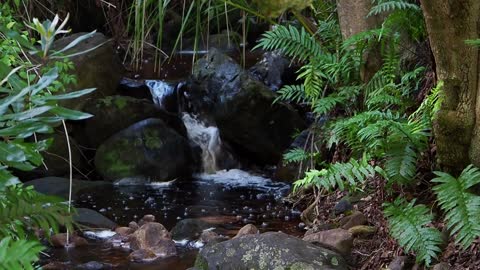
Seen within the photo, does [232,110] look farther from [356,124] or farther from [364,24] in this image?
[356,124]

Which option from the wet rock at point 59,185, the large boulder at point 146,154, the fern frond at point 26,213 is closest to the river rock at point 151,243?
the wet rock at point 59,185

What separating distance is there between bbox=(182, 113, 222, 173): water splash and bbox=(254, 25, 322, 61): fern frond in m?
2.68

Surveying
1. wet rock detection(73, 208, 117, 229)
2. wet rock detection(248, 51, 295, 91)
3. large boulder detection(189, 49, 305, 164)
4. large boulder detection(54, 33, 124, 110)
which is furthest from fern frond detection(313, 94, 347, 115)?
large boulder detection(54, 33, 124, 110)

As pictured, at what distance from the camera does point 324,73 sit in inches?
175

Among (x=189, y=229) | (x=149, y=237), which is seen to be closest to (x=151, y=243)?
(x=149, y=237)

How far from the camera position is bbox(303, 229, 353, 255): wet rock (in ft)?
11.4

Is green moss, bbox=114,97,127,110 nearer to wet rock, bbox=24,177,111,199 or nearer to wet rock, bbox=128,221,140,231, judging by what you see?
wet rock, bbox=24,177,111,199

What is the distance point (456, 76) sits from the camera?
305 cm

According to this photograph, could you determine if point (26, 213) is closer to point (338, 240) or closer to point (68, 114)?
point (68, 114)

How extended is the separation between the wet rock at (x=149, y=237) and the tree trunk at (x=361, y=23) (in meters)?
1.52

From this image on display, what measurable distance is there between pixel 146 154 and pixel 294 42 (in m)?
2.54

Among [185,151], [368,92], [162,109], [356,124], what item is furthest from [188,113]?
[356,124]

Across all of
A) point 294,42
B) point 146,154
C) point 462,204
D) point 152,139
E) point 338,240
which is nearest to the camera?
point 462,204

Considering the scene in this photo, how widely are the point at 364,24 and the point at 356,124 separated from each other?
1.05 meters
